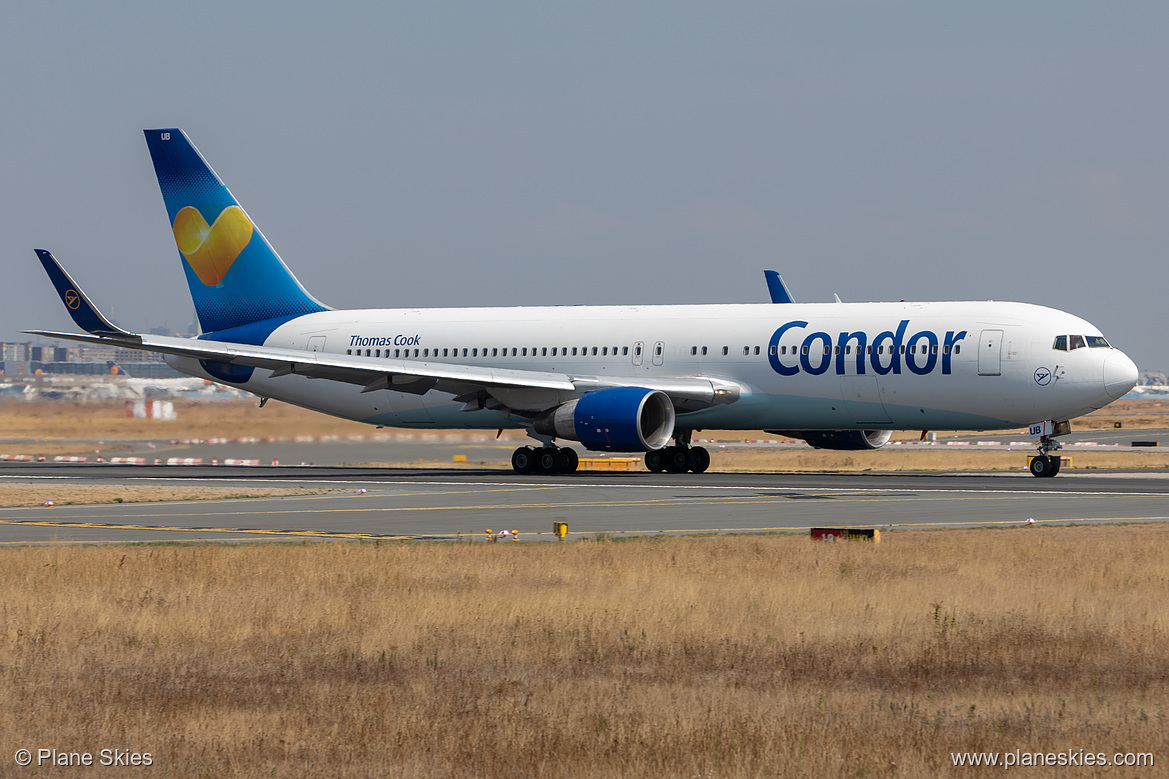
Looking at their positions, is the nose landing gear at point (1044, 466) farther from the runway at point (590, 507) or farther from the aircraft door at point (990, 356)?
the aircraft door at point (990, 356)

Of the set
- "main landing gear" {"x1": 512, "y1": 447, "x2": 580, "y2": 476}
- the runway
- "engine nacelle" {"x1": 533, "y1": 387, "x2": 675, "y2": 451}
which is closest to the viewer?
the runway

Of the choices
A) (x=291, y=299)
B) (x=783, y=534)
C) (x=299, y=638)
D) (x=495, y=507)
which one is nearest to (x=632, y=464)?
(x=291, y=299)

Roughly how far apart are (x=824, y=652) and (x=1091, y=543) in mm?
8627

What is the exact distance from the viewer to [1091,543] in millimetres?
18391

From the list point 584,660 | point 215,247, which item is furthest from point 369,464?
point 584,660

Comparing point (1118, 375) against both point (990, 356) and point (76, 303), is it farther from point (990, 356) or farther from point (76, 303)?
point (76, 303)

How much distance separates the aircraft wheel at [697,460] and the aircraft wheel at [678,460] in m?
0.05

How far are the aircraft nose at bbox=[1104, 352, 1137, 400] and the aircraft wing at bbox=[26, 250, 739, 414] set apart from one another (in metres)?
9.07

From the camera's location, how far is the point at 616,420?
115 feet

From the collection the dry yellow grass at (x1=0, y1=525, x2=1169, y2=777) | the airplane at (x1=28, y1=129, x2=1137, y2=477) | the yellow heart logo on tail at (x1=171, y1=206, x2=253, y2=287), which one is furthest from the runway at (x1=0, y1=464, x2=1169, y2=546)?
the yellow heart logo on tail at (x1=171, y1=206, x2=253, y2=287)

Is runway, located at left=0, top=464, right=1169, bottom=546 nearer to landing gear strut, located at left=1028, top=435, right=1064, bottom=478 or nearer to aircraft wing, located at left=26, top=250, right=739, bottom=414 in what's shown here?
landing gear strut, located at left=1028, top=435, right=1064, bottom=478

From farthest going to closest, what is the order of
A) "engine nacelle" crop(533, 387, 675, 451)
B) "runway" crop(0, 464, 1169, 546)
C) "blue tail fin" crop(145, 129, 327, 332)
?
"blue tail fin" crop(145, 129, 327, 332) → "engine nacelle" crop(533, 387, 675, 451) → "runway" crop(0, 464, 1169, 546)

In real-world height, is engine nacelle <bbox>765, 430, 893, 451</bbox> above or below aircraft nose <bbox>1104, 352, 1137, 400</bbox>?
below

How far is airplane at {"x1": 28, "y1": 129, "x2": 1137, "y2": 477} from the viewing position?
1357 inches
